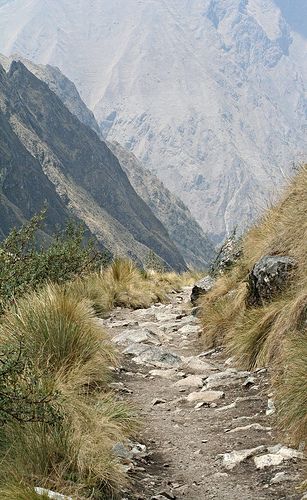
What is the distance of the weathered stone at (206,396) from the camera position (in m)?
6.73

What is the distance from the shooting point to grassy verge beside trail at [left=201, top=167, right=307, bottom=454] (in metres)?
5.02

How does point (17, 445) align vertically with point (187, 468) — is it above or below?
above

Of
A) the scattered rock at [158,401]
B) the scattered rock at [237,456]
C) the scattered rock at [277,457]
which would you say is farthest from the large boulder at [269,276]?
the scattered rock at [277,457]

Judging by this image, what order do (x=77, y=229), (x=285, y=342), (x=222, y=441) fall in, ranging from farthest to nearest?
(x=77, y=229), (x=285, y=342), (x=222, y=441)

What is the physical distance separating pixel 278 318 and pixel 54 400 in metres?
3.50

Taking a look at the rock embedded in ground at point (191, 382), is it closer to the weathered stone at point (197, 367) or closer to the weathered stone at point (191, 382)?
the weathered stone at point (191, 382)

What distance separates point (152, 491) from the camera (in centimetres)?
426

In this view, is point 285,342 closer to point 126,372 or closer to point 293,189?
point 126,372

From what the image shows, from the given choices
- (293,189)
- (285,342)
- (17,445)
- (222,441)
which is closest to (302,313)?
(285,342)

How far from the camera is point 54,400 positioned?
4738mm

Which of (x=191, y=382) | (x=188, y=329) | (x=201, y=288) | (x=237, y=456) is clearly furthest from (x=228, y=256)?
(x=237, y=456)

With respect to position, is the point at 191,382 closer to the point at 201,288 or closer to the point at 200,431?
the point at 200,431

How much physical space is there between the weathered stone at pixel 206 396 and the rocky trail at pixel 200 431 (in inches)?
0.5

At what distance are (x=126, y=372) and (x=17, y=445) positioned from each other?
4.09 meters
